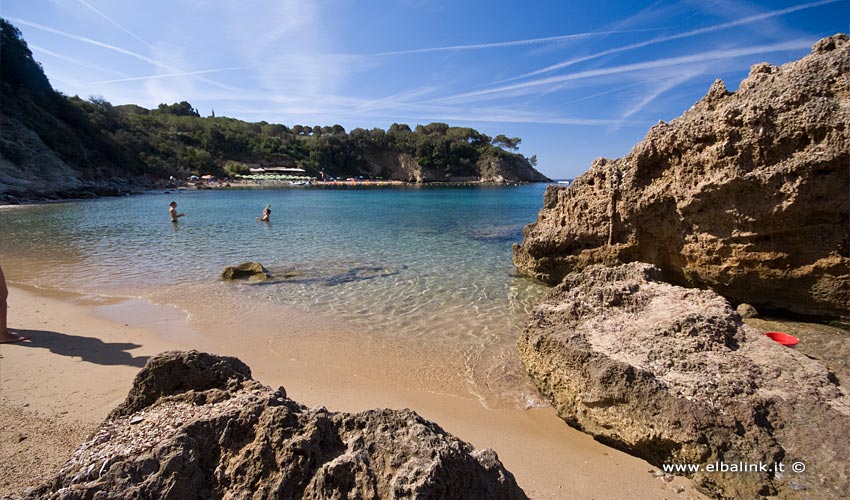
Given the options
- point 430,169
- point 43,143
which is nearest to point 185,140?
point 43,143

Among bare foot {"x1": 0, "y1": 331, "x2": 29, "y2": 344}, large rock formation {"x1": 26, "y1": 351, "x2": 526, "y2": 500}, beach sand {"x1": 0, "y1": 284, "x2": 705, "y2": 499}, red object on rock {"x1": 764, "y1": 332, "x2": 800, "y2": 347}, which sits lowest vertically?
beach sand {"x1": 0, "y1": 284, "x2": 705, "y2": 499}

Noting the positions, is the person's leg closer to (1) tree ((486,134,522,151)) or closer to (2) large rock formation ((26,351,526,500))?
(2) large rock formation ((26,351,526,500))

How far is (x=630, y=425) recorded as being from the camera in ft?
9.93

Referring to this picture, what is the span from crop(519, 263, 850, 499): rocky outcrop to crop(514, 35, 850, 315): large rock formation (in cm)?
232

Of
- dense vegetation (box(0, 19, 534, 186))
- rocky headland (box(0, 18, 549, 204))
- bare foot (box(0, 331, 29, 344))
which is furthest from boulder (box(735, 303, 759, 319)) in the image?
dense vegetation (box(0, 19, 534, 186))

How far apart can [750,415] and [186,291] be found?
356 inches

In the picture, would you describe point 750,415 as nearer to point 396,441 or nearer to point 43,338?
point 396,441

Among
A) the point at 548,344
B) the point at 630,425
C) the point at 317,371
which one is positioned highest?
the point at 548,344

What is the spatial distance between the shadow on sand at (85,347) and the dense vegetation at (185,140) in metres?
40.3

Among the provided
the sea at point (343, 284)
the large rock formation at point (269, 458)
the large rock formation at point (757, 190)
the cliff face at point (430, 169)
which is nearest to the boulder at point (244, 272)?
the sea at point (343, 284)

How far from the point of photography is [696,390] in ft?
9.68

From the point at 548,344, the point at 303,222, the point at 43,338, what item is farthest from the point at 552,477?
the point at 303,222

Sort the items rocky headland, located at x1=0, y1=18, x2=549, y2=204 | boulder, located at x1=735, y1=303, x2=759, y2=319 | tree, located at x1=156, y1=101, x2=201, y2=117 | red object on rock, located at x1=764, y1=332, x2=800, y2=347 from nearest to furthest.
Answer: red object on rock, located at x1=764, y1=332, x2=800, y2=347 → boulder, located at x1=735, y1=303, x2=759, y2=319 → rocky headland, located at x1=0, y1=18, x2=549, y2=204 → tree, located at x1=156, y1=101, x2=201, y2=117

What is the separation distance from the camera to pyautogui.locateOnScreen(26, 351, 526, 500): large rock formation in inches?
65.8
